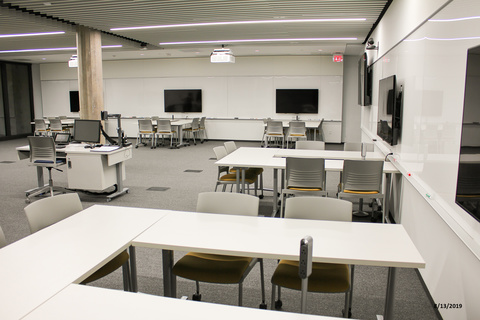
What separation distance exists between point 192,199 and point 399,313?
389 cm

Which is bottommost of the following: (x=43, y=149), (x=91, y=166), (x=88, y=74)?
(x=91, y=166)

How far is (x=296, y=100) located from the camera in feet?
44.0

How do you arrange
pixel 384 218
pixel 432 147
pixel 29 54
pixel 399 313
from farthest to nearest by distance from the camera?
pixel 29 54 < pixel 384 218 < pixel 432 147 < pixel 399 313

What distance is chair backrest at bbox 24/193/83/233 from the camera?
2729 mm

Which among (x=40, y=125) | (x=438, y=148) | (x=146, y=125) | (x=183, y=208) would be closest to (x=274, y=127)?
(x=146, y=125)

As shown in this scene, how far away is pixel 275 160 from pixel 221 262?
Result: 9.06ft

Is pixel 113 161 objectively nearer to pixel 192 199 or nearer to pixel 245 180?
pixel 192 199

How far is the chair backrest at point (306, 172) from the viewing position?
15.3 feet

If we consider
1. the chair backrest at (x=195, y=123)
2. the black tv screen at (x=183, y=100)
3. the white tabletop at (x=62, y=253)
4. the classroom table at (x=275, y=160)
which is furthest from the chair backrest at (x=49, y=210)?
the black tv screen at (x=183, y=100)

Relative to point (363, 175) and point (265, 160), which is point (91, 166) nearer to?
point (265, 160)

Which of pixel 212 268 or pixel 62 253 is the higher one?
pixel 62 253

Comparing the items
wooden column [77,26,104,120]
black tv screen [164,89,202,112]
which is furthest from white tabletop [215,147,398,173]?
black tv screen [164,89,202,112]

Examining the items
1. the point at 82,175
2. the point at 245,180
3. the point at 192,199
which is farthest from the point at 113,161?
the point at 245,180

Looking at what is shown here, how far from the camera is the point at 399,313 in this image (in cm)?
293
